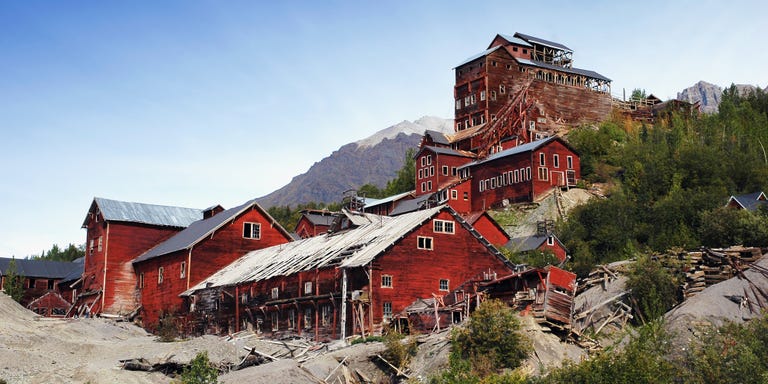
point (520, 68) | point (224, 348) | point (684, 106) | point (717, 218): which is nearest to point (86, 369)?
point (224, 348)

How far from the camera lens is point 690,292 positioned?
41188 mm

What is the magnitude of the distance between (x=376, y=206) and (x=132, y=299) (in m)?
32.0

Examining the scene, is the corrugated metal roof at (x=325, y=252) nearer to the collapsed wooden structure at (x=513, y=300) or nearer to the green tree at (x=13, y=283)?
the collapsed wooden structure at (x=513, y=300)

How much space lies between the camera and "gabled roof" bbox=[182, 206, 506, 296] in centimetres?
4684

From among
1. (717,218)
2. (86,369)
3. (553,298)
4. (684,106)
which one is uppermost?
(684,106)

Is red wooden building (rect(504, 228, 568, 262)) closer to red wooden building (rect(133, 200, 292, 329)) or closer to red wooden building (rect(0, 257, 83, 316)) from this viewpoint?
red wooden building (rect(133, 200, 292, 329))

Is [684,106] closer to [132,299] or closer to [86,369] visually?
[132,299]

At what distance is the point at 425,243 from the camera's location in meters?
47.5

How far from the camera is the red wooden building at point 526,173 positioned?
76.4 m

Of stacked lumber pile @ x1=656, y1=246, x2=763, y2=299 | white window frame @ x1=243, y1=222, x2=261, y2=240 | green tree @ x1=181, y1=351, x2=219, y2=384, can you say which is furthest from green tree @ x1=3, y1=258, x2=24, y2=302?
stacked lumber pile @ x1=656, y1=246, x2=763, y2=299

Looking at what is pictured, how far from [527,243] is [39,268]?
55134 millimetres

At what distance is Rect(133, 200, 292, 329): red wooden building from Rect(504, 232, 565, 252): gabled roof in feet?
61.2

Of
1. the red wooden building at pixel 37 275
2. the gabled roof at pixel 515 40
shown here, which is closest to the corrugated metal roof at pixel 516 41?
the gabled roof at pixel 515 40

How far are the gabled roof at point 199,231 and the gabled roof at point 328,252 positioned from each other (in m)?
3.29
